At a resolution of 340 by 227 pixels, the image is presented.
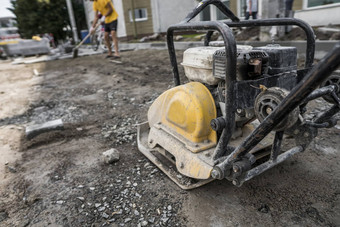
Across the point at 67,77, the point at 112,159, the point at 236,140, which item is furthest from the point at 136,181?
the point at 67,77

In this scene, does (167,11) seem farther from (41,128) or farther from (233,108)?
(233,108)

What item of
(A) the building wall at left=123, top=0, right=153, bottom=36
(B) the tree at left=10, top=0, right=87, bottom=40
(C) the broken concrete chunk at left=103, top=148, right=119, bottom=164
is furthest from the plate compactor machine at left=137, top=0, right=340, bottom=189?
(B) the tree at left=10, top=0, right=87, bottom=40

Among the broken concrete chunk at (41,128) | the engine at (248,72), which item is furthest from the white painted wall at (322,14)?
the broken concrete chunk at (41,128)

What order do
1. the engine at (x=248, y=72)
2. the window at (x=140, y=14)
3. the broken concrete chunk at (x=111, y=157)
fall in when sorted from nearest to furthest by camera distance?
the engine at (x=248, y=72) → the broken concrete chunk at (x=111, y=157) → the window at (x=140, y=14)

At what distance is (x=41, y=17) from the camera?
68.4 ft

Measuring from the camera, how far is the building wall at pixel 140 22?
15.6 m

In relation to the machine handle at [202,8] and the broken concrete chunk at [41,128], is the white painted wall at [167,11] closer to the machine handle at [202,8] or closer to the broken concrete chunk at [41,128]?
the broken concrete chunk at [41,128]

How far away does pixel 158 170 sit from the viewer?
2.34 metres

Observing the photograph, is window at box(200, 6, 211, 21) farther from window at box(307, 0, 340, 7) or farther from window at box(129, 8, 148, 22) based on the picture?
window at box(129, 8, 148, 22)

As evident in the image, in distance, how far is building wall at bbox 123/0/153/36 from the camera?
614 inches

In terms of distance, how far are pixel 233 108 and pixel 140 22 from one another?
1543 cm

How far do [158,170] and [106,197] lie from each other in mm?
516

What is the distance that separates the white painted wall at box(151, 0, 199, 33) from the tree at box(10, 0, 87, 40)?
1027cm

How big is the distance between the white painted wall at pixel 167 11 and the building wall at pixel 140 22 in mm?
315
